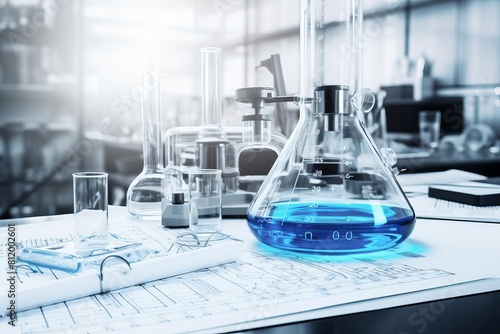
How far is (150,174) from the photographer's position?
92 centimetres

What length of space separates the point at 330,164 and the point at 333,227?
9cm

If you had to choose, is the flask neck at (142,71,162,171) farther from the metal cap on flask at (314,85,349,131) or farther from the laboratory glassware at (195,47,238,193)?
the metal cap on flask at (314,85,349,131)

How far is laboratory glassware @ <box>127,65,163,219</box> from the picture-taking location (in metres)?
0.90

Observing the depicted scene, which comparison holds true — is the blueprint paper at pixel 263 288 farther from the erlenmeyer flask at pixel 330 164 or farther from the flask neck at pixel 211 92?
the flask neck at pixel 211 92

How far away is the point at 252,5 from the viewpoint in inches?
225

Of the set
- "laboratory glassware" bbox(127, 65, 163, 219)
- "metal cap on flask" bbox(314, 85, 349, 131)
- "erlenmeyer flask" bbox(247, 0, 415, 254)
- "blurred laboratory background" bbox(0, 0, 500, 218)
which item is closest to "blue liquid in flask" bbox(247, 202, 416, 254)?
"erlenmeyer flask" bbox(247, 0, 415, 254)

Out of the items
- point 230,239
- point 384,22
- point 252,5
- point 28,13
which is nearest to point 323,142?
point 230,239

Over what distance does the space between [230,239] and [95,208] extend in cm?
17

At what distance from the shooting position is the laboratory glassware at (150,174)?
0.90m

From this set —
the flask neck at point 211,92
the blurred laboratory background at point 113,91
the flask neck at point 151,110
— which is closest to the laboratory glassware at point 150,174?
the flask neck at point 151,110

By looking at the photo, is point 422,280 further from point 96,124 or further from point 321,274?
point 96,124

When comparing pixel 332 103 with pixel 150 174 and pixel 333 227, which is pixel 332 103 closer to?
pixel 333 227

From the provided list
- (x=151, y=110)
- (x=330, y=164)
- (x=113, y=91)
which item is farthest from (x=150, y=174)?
(x=113, y=91)

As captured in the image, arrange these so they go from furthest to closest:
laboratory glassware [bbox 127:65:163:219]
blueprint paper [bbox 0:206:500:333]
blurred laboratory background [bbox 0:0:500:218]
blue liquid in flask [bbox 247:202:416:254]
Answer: blurred laboratory background [bbox 0:0:500:218] → laboratory glassware [bbox 127:65:163:219] → blue liquid in flask [bbox 247:202:416:254] → blueprint paper [bbox 0:206:500:333]
